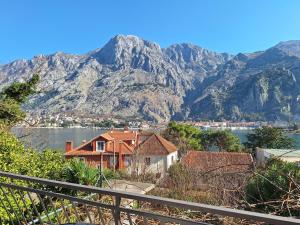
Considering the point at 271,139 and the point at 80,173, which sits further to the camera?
the point at 271,139

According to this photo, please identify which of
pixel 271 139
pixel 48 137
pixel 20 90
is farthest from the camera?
pixel 271 139

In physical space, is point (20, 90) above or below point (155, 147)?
above

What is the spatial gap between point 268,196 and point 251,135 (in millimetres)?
45472

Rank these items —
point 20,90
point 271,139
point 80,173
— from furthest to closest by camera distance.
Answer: point 271,139
point 20,90
point 80,173

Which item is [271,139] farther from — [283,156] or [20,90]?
[283,156]

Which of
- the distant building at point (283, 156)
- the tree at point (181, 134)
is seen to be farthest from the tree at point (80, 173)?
the tree at point (181, 134)

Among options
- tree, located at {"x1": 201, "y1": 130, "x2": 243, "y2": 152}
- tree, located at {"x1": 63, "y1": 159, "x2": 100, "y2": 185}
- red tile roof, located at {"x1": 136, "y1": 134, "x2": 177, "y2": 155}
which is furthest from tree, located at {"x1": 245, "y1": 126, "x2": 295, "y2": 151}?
tree, located at {"x1": 63, "y1": 159, "x2": 100, "y2": 185}

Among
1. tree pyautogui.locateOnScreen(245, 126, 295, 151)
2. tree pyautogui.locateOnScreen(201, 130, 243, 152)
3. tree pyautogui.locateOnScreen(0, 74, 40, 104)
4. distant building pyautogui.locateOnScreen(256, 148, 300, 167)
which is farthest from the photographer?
tree pyautogui.locateOnScreen(245, 126, 295, 151)

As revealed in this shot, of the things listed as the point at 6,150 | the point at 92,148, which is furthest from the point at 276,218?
the point at 92,148

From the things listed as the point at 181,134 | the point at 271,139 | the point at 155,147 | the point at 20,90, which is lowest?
the point at 155,147

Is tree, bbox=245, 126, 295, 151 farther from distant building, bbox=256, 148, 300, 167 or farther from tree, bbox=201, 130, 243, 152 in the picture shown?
distant building, bbox=256, 148, 300, 167

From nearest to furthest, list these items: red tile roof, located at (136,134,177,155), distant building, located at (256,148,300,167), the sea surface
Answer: distant building, located at (256,148,300,167)
the sea surface
red tile roof, located at (136,134,177,155)

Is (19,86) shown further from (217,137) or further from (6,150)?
(217,137)

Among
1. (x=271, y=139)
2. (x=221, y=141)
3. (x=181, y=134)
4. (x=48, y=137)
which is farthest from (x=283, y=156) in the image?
(x=271, y=139)
